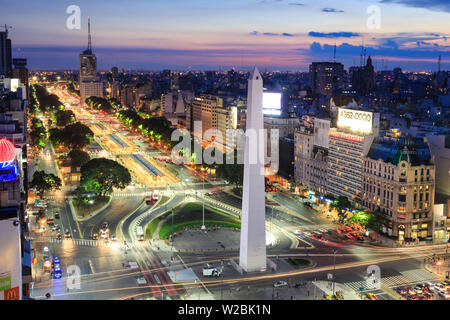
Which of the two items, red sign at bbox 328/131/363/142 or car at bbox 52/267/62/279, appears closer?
car at bbox 52/267/62/279

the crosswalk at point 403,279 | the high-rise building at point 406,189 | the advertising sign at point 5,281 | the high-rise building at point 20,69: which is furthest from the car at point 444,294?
the high-rise building at point 20,69

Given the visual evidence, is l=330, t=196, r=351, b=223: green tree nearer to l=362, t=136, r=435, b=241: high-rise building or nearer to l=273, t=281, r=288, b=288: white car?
l=362, t=136, r=435, b=241: high-rise building

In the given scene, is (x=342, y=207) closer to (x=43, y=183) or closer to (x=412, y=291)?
(x=412, y=291)

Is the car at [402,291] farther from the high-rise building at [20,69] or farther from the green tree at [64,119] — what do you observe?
the high-rise building at [20,69]

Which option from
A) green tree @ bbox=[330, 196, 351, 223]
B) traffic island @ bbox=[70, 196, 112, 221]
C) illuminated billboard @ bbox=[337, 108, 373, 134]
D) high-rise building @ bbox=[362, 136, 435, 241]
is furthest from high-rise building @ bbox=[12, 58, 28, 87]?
high-rise building @ bbox=[362, 136, 435, 241]

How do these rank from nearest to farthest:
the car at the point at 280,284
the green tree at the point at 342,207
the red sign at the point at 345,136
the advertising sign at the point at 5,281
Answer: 1. the advertising sign at the point at 5,281
2. the car at the point at 280,284
3. the green tree at the point at 342,207
4. the red sign at the point at 345,136

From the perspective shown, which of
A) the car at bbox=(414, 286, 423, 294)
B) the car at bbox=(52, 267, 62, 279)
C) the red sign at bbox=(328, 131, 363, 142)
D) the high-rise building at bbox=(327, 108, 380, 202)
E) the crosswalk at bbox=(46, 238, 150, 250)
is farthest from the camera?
the red sign at bbox=(328, 131, 363, 142)
